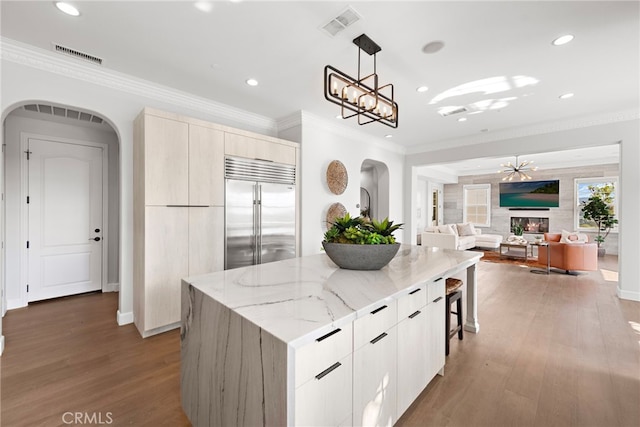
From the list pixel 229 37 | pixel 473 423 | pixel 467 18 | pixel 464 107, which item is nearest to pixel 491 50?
pixel 467 18

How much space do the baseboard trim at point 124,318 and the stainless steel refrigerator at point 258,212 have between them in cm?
115

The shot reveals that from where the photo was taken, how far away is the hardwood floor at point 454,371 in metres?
1.76

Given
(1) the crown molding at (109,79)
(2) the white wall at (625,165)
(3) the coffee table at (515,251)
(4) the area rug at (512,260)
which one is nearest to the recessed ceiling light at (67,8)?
(1) the crown molding at (109,79)

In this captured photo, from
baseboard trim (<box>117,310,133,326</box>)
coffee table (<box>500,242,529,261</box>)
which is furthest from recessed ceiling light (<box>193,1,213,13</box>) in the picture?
coffee table (<box>500,242,529,261</box>)

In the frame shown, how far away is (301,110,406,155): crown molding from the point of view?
4293 mm

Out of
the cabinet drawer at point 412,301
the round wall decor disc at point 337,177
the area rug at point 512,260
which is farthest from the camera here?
the area rug at point 512,260

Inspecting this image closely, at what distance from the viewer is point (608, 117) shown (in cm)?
414

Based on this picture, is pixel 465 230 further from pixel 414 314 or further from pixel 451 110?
pixel 414 314

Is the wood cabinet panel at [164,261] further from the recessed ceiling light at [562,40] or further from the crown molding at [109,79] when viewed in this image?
the recessed ceiling light at [562,40]

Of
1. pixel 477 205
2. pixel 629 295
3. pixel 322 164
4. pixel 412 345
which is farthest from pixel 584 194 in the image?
pixel 412 345

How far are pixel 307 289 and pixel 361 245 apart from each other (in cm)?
53

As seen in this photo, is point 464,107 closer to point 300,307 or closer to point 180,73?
point 180,73

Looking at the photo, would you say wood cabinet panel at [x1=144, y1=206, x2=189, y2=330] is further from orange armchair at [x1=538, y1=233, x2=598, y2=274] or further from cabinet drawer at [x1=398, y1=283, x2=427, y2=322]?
orange armchair at [x1=538, y1=233, x2=598, y2=274]

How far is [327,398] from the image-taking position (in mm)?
1085
